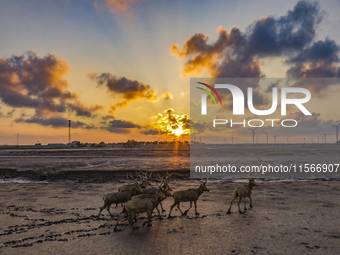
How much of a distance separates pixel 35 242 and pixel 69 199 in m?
7.13

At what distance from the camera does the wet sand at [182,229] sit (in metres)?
8.12

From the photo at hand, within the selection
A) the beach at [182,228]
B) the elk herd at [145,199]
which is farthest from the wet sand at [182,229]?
the elk herd at [145,199]

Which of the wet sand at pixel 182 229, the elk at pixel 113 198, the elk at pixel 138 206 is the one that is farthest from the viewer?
the elk at pixel 113 198

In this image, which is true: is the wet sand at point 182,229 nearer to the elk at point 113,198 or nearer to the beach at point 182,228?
the beach at point 182,228

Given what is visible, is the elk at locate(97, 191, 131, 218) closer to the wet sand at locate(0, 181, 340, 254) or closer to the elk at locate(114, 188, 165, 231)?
the wet sand at locate(0, 181, 340, 254)

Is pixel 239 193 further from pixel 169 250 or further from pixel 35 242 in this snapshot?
pixel 35 242

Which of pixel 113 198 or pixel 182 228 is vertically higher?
pixel 113 198

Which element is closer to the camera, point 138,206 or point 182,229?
point 138,206

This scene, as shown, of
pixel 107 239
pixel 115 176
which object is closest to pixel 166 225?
pixel 107 239

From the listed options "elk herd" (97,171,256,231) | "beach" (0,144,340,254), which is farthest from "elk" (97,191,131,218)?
"beach" (0,144,340,254)

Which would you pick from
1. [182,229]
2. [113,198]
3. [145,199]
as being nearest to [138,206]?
[145,199]

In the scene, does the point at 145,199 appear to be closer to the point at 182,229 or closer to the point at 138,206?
the point at 138,206

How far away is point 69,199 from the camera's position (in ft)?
50.9

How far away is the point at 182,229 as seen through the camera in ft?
32.1
